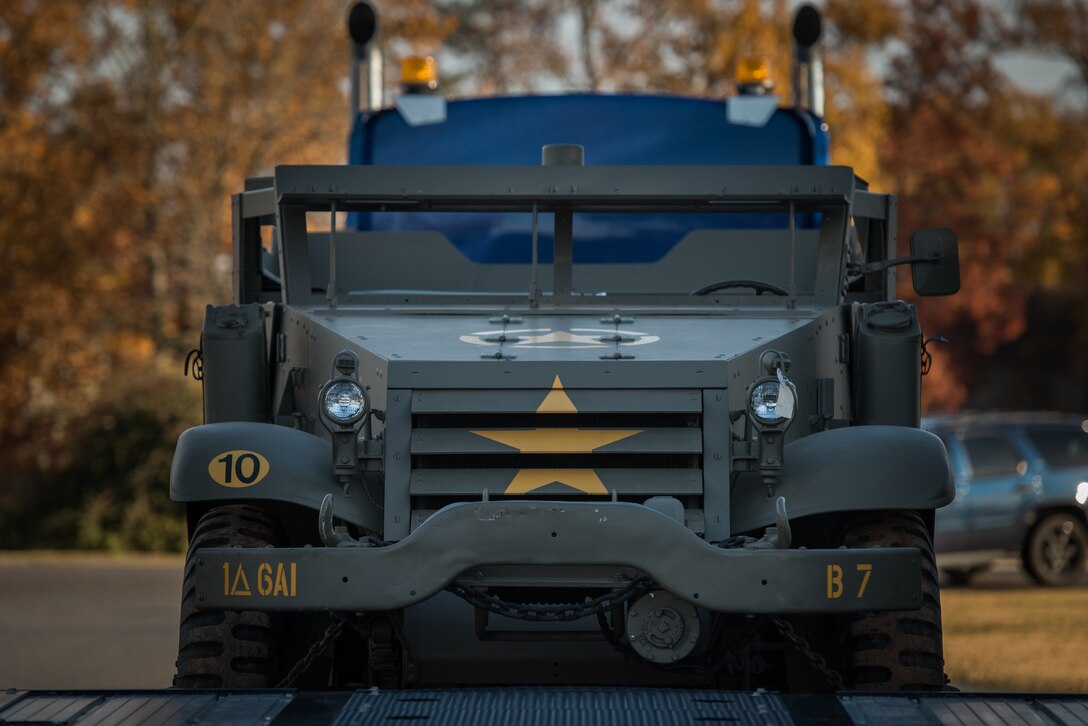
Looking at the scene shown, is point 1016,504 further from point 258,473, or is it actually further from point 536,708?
point 536,708

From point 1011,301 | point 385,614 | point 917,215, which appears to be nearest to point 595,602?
point 385,614

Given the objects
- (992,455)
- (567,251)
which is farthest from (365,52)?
(992,455)

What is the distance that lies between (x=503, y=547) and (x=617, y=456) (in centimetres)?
67

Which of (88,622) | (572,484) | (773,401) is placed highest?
(773,401)

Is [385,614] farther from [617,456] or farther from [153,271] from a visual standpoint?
[153,271]

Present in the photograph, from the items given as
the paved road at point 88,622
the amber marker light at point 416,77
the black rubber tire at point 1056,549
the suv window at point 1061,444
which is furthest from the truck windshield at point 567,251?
the suv window at point 1061,444

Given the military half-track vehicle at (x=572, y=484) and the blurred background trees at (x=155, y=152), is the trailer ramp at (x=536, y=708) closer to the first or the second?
the military half-track vehicle at (x=572, y=484)

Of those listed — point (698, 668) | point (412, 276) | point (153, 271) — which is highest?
point (153, 271)

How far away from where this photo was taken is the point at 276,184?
26.2 ft

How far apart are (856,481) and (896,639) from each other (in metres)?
0.57

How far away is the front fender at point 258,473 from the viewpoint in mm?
6625

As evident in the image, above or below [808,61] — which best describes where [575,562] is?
below

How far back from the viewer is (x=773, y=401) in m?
6.57

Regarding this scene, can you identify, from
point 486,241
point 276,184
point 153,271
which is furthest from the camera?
point 153,271
